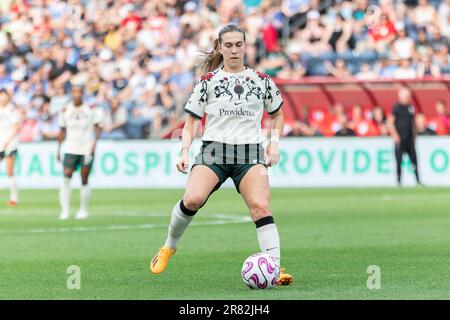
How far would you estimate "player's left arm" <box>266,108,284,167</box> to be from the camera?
36.8 feet

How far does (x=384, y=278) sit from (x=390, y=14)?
2391 centimetres

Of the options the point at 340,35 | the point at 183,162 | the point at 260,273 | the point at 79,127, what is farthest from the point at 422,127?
the point at 260,273

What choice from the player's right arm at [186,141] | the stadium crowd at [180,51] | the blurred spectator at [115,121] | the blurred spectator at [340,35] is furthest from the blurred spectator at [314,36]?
the player's right arm at [186,141]

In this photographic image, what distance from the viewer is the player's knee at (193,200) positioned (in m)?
11.2

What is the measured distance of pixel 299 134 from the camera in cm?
3278

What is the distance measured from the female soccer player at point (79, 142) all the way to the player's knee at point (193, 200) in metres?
10.5

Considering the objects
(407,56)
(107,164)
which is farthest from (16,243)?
(407,56)

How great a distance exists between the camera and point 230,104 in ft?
36.8

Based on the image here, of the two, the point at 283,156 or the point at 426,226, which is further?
the point at 283,156

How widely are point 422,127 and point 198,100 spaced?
22.2 m

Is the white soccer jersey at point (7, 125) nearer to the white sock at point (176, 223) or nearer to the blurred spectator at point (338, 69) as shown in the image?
the blurred spectator at point (338, 69)

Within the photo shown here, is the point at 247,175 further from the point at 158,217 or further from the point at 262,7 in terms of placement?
the point at 262,7

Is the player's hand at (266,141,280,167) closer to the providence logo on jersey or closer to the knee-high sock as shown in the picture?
the providence logo on jersey

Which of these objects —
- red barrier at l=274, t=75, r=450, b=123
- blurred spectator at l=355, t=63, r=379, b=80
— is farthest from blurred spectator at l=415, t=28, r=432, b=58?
blurred spectator at l=355, t=63, r=379, b=80
